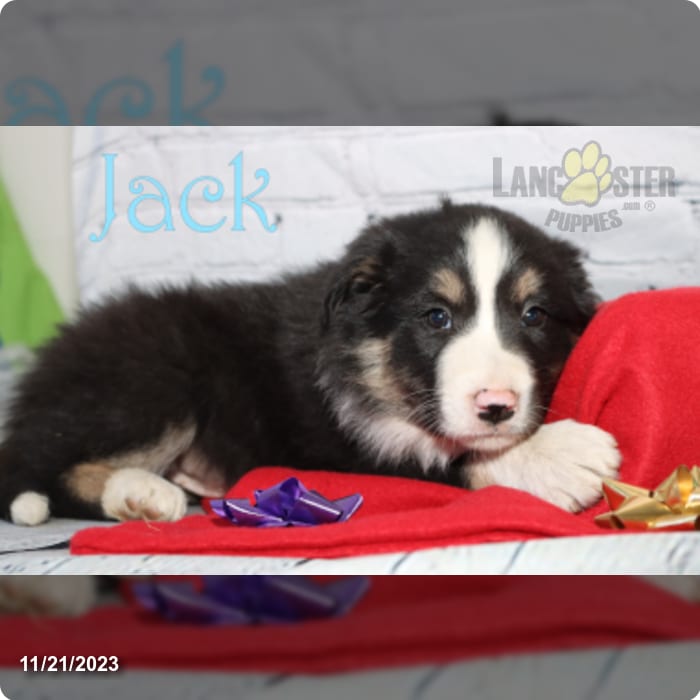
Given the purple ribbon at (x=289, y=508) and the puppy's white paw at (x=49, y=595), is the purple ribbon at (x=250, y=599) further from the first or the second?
the purple ribbon at (x=289, y=508)

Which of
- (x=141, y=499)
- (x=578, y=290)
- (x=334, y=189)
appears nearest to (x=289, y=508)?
(x=141, y=499)

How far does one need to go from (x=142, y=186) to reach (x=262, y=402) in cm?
87

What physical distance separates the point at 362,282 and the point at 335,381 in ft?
1.10

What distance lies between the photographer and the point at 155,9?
326cm

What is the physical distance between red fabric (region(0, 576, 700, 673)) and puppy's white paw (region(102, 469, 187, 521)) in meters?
1.06

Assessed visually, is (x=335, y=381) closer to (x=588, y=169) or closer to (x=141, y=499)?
(x=141, y=499)

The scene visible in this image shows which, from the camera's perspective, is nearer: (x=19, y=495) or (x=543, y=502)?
(x=543, y=502)

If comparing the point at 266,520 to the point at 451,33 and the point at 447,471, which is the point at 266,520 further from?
the point at 451,33

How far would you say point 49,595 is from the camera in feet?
6.99

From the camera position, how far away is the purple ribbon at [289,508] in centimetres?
271

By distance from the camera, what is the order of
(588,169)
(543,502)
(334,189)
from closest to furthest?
1. (543,502)
2. (588,169)
3. (334,189)

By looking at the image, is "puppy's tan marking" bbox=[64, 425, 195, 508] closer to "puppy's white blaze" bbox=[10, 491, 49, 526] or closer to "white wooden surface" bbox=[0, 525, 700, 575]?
"puppy's white blaze" bbox=[10, 491, 49, 526]

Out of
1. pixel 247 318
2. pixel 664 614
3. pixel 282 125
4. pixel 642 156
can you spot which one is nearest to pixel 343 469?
pixel 247 318

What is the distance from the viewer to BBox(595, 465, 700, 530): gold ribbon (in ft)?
8.04
